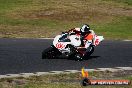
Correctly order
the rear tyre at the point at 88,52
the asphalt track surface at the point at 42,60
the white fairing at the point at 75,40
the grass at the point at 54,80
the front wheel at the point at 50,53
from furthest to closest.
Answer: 1. the rear tyre at the point at 88,52
2. the front wheel at the point at 50,53
3. the white fairing at the point at 75,40
4. the asphalt track surface at the point at 42,60
5. the grass at the point at 54,80

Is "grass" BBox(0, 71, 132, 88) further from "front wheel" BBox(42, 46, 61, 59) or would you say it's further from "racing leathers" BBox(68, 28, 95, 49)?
"front wheel" BBox(42, 46, 61, 59)

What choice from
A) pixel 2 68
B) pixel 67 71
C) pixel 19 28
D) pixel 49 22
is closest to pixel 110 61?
A: pixel 67 71

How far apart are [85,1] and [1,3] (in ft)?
30.1

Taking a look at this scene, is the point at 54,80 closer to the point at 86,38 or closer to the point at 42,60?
the point at 42,60

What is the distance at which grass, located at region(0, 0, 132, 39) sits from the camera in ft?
109

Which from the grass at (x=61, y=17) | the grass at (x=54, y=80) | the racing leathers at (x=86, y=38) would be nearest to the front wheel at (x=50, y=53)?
the racing leathers at (x=86, y=38)

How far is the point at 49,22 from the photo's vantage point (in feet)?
128

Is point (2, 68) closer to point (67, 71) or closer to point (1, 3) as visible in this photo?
point (67, 71)

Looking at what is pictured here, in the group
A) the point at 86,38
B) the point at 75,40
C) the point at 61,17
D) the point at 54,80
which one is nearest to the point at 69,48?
the point at 75,40

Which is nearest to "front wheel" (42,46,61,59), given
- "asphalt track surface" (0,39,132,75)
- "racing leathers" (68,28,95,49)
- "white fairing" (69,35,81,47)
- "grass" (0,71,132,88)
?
"asphalt track surface" (0,39,132,75)

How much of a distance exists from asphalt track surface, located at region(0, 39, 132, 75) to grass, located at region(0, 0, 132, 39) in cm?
400

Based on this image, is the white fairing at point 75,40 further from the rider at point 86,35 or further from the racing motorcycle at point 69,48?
the rider at point 86,35

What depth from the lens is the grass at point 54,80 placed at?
15.5 meters

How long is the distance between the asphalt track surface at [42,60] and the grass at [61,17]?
4.00 meters
